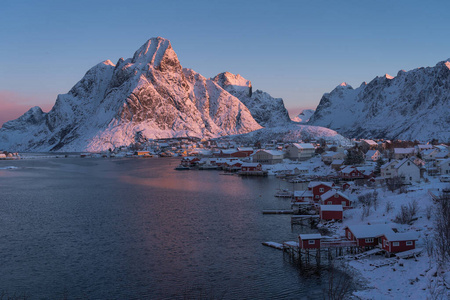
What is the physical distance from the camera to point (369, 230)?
26672mm

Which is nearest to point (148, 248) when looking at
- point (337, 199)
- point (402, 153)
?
point (337, 199)

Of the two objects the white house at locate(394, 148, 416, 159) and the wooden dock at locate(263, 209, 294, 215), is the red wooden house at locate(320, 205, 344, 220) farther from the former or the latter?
the white house at locate(394, 148, 416, 159)

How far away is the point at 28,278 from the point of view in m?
23.3

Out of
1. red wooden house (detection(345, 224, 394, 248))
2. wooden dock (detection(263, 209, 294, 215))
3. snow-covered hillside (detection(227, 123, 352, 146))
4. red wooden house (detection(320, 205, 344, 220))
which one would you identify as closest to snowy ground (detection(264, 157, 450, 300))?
red wooden house (detection(345, 224, 394, 248))

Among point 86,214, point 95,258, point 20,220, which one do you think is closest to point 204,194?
point 86,214

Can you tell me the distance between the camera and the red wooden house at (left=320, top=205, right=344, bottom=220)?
34781 millimetres

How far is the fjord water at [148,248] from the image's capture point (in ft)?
71.3

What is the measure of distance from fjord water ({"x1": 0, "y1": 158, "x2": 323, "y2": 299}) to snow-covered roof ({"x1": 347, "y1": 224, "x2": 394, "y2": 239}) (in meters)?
5.01

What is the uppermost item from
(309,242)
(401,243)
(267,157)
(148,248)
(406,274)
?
(267,157)

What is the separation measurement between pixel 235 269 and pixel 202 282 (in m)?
2.57

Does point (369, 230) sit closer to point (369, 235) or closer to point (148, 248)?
point (369, 235)

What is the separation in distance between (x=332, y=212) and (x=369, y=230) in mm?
8332

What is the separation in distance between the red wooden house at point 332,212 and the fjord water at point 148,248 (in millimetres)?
3315

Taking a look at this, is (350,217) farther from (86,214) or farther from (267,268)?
(86,214)
